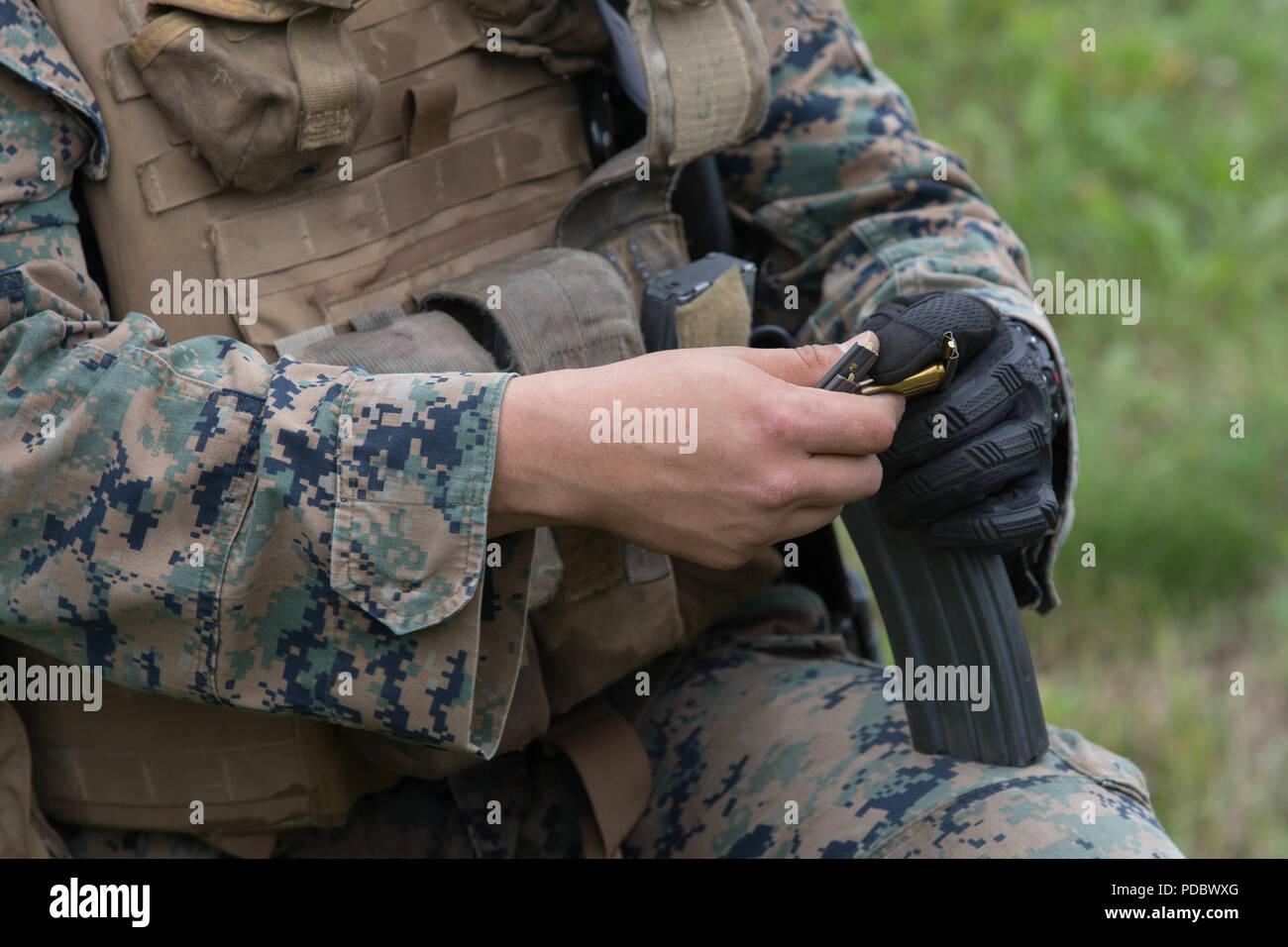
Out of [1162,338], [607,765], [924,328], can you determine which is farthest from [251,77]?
[1162,338]

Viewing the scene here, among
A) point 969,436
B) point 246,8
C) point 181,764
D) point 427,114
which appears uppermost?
point 246,8

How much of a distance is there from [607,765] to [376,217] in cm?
78

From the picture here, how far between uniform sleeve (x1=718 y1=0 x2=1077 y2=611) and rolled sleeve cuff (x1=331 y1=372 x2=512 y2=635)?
27.5 inches

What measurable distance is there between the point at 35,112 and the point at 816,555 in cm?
125

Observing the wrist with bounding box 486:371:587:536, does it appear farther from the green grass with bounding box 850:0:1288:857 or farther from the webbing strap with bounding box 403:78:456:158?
the green grass with bounding box 850:0:1288:857

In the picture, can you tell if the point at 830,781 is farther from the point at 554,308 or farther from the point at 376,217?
the point at 376,217

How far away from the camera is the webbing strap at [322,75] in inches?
58.4

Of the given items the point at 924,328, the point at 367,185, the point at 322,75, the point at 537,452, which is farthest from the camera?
the point at 367,185

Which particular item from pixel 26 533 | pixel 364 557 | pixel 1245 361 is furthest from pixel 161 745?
pixel 1245 361

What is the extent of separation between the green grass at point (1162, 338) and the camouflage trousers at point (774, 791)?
1100 mm

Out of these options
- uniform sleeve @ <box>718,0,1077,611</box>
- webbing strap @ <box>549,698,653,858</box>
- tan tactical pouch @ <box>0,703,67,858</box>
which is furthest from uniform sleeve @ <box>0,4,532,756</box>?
uniform sleeve @ <box>718,0,1077,611</box>

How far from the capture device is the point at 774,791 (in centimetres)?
168

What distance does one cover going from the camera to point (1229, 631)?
3.07 meters

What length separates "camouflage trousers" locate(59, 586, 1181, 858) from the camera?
4.94 feet
